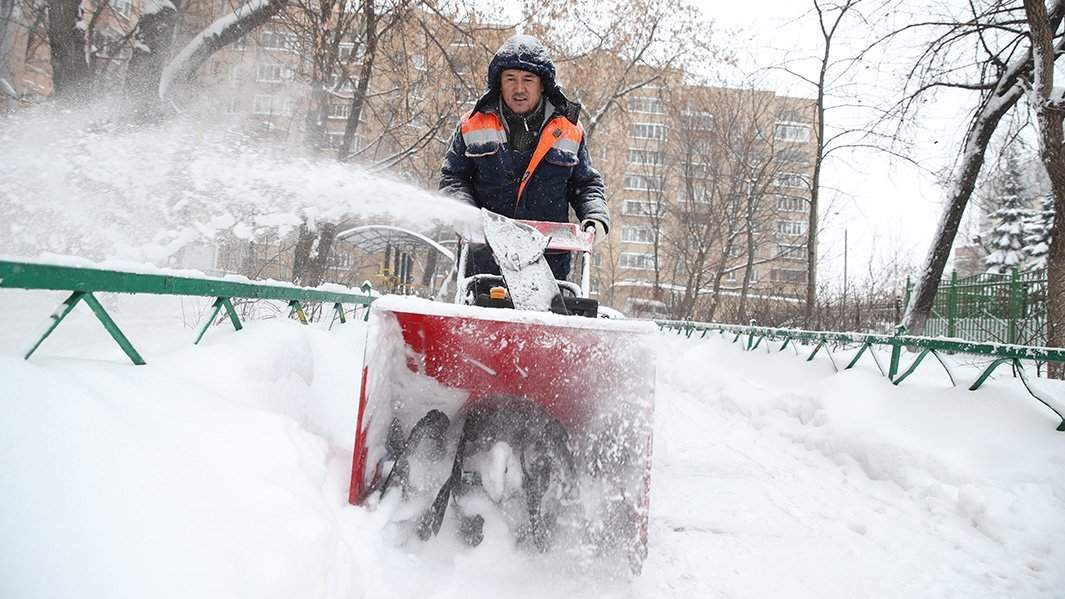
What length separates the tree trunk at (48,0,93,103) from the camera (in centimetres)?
780

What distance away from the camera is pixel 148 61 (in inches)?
320

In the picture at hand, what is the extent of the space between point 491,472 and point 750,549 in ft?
4.20

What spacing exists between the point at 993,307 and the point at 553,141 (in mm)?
13604

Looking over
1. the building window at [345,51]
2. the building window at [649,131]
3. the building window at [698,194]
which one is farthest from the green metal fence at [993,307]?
the building window at [649,131]

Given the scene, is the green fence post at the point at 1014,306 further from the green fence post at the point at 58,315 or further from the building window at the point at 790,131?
the green fence post at the point at 58,315

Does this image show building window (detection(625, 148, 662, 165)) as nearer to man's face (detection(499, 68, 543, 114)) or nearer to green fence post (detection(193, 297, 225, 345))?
man's face (detection(499, 68, 543, 114))

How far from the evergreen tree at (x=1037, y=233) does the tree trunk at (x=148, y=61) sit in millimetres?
30935

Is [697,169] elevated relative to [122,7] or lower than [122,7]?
elevated

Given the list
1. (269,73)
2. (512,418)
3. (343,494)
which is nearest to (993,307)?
(512,418)

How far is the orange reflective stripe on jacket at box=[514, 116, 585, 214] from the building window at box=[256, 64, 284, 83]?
36.6ft

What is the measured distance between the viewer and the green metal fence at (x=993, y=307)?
10.4 m

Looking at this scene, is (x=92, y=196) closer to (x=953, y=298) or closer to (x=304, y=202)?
(x=304, y=202)

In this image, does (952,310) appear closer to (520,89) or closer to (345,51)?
(520,89)

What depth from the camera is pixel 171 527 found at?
1518 mm
